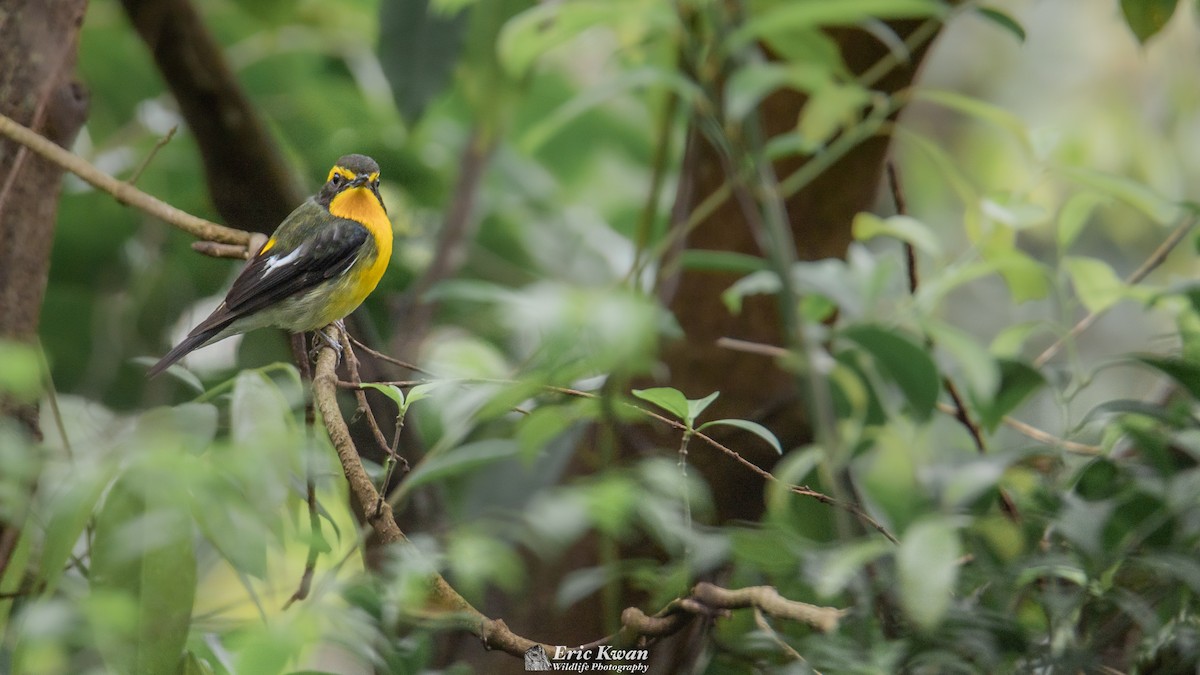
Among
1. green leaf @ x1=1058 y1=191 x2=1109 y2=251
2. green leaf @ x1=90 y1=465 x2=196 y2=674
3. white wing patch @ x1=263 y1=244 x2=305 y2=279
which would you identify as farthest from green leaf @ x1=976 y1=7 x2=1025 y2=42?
green leaf @ x1=90 y1=465 x2=196 y2=674

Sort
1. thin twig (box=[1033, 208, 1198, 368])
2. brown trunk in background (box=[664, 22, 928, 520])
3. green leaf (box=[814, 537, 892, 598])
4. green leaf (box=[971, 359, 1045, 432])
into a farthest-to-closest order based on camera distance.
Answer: brown trunk in background (box=[664, 22, 928, 520])
thin twig (box=[1033, 208, 1198, 368])
green leaf (box=[971, 359, 1045, 432])
green leaf (box=[814, 537, 892, 598])

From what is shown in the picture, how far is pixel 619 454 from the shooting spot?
1.02 metres

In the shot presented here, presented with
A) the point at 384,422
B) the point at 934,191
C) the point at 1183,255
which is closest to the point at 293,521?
the point at 384,422

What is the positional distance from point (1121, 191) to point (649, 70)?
50 centimetres

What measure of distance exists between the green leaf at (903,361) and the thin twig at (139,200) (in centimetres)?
54

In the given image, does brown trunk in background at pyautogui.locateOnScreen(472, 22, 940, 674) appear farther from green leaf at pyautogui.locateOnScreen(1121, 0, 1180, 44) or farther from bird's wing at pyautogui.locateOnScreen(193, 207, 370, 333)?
bird's wing at pyautogui.locateOnScreen(193, 207, 370, 333)

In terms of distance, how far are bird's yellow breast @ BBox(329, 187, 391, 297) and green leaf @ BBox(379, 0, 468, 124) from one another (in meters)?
0.31

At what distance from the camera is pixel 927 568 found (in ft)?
2.42

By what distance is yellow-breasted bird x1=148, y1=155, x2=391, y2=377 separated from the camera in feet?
2.90

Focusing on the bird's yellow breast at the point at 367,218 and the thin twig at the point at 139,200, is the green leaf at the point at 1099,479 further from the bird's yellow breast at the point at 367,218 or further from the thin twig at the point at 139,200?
the thin twig at the point at 139,200

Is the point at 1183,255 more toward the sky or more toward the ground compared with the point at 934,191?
more toward the ground

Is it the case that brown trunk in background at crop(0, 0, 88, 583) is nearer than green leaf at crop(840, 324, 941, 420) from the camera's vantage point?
No

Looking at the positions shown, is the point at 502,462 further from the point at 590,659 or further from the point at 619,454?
the point at 590,659

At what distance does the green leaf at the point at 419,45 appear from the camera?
4.11ft
